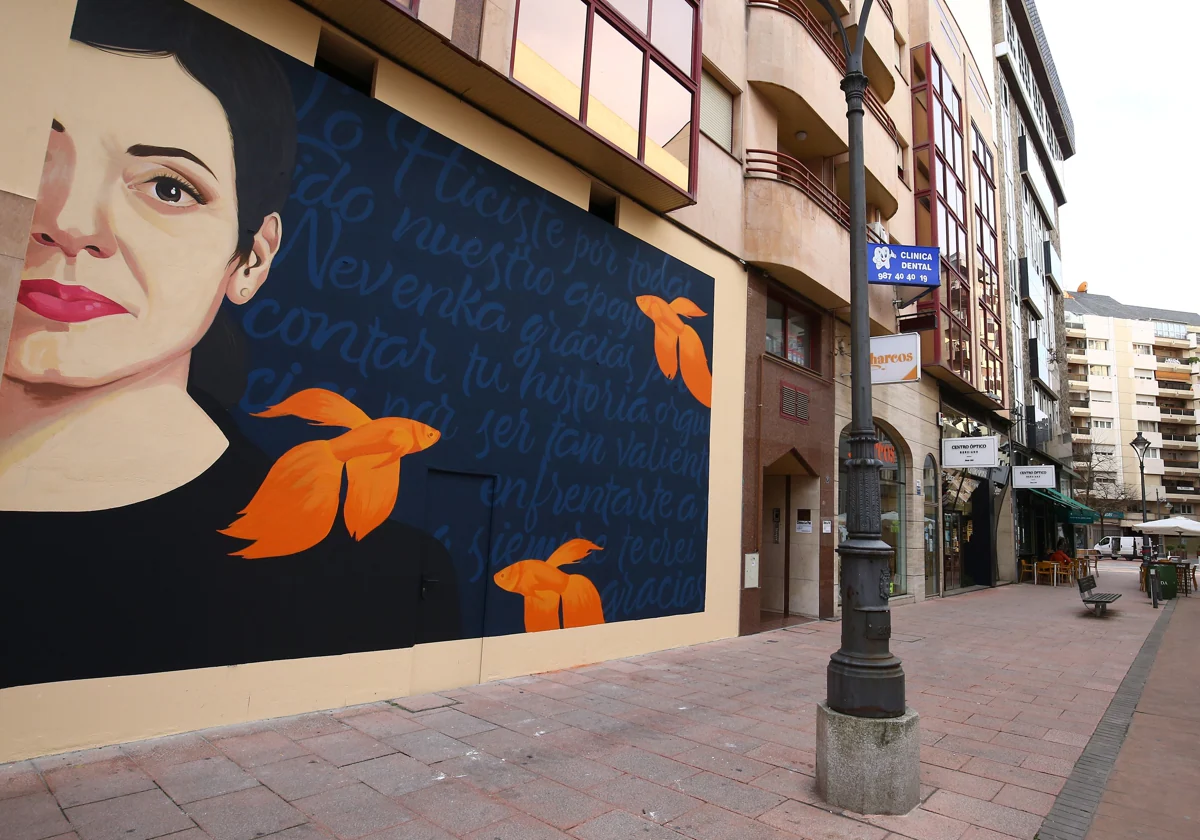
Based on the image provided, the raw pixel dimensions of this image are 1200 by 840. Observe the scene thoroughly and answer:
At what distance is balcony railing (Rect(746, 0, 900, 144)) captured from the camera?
42.4ft

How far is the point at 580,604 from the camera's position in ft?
29.1

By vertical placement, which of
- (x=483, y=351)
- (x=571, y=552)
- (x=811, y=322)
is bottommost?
(x=571, y=552)

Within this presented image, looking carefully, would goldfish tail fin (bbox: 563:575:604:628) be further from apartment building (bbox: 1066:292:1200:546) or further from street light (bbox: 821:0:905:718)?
apartment building (bbox: 1066:292:1200:546)

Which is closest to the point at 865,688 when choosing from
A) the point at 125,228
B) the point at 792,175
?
the point at 125,228

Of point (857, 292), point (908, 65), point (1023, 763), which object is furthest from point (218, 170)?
point (908, 65)

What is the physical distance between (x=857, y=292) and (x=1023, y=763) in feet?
13.6

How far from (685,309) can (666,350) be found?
2.93ft

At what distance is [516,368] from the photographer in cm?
820

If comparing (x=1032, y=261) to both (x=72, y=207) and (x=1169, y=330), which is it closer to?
(x=72, y=207)

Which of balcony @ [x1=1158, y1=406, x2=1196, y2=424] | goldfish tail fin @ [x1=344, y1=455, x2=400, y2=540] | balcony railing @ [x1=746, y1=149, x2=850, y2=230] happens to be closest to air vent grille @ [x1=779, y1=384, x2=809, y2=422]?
balcony railing @ [x1=746, y1=149, x2=850, y2=230]

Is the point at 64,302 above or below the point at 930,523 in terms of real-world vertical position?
above

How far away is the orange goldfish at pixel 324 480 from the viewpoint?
600 cm

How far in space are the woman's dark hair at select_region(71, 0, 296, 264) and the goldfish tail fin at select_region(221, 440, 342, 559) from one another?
1.85 m

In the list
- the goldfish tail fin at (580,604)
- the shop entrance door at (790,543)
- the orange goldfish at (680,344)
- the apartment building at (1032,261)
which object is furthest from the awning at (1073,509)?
the goldfish tail fin at (580,604)
